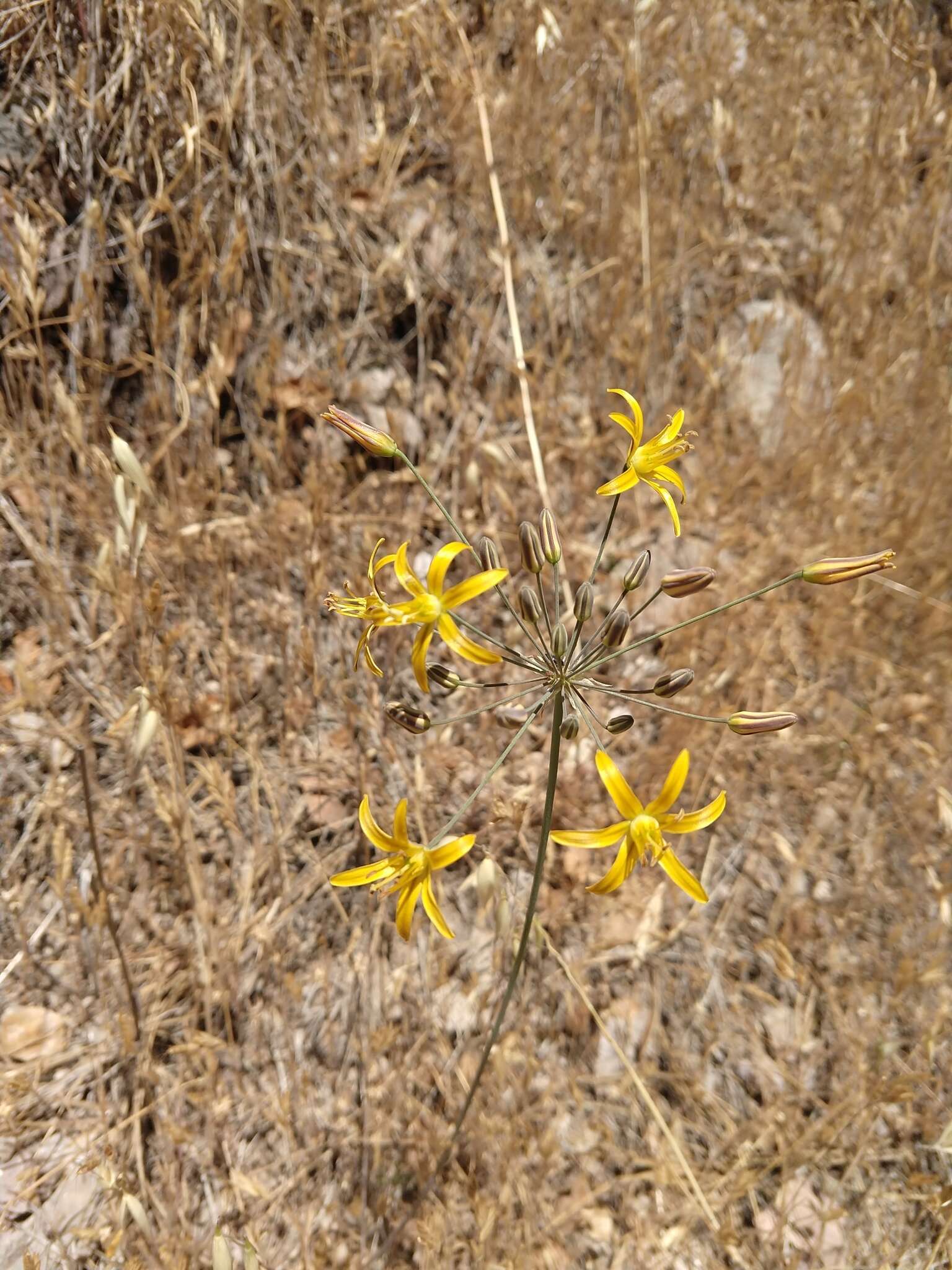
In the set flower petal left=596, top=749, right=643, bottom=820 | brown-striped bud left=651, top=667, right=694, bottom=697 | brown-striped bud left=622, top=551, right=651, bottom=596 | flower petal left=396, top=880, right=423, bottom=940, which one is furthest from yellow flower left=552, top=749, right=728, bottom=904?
brown-striped bud left=622, top=551, right=651, bottom=596

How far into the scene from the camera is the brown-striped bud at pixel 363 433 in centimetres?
154

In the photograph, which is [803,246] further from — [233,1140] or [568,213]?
[233,1140]

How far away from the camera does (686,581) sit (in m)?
1.47

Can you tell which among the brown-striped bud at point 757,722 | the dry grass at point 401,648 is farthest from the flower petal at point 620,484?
the dry grass at point 401,648

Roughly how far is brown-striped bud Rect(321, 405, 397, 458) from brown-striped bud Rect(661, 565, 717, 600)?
548mm

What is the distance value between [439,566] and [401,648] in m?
1.28

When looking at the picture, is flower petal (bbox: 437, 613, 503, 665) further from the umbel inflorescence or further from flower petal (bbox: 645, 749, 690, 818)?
flower petal (bbox: 645, 749, 690, 818)

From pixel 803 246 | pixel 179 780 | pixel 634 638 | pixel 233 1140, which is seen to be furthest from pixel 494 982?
pixel 803 246

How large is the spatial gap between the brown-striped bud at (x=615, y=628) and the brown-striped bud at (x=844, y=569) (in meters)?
0.33

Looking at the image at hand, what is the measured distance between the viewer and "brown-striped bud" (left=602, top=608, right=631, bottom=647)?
139 cm

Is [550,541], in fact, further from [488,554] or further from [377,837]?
[377,837]

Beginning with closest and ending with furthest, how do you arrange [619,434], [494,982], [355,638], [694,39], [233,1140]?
[233,1140] < [494,982] < [355,638] < [619,434] < [694,39]

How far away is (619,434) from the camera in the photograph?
3.20 metres

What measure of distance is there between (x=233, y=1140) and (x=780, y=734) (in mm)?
1969
